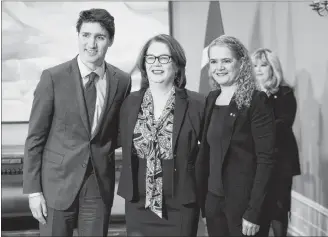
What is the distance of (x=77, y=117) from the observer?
5.82ft

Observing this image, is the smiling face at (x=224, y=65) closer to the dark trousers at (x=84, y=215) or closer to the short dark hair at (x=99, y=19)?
the short dark hair at (x=99, y=19)

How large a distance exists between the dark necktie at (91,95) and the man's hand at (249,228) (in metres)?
0.80

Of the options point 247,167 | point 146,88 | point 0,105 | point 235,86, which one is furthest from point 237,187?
point 0,105

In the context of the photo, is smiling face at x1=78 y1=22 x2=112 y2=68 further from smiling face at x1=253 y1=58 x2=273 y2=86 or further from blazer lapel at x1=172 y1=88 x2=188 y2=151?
smiling face at x1=253 y1=58 x2=273 y2=86

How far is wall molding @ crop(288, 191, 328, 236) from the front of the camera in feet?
7.34

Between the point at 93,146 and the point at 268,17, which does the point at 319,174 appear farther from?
the point at 93,146

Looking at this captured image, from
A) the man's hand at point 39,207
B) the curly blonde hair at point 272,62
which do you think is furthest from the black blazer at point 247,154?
the man's hand at point 39,207

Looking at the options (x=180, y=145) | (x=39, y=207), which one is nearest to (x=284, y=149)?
(x=180, y=145)

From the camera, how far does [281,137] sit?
2188 millimetres

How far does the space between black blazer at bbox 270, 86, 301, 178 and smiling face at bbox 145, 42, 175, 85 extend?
712 mm

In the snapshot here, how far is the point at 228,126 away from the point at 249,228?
443 millimetres

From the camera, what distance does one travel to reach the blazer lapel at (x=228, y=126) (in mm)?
1740

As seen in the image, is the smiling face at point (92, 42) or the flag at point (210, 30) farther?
the flag at point (210, 30)

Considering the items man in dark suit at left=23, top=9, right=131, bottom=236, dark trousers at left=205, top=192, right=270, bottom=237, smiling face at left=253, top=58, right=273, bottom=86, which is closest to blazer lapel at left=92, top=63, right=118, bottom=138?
man in dark suit at left=23, top=9, right=131, bottom=236
